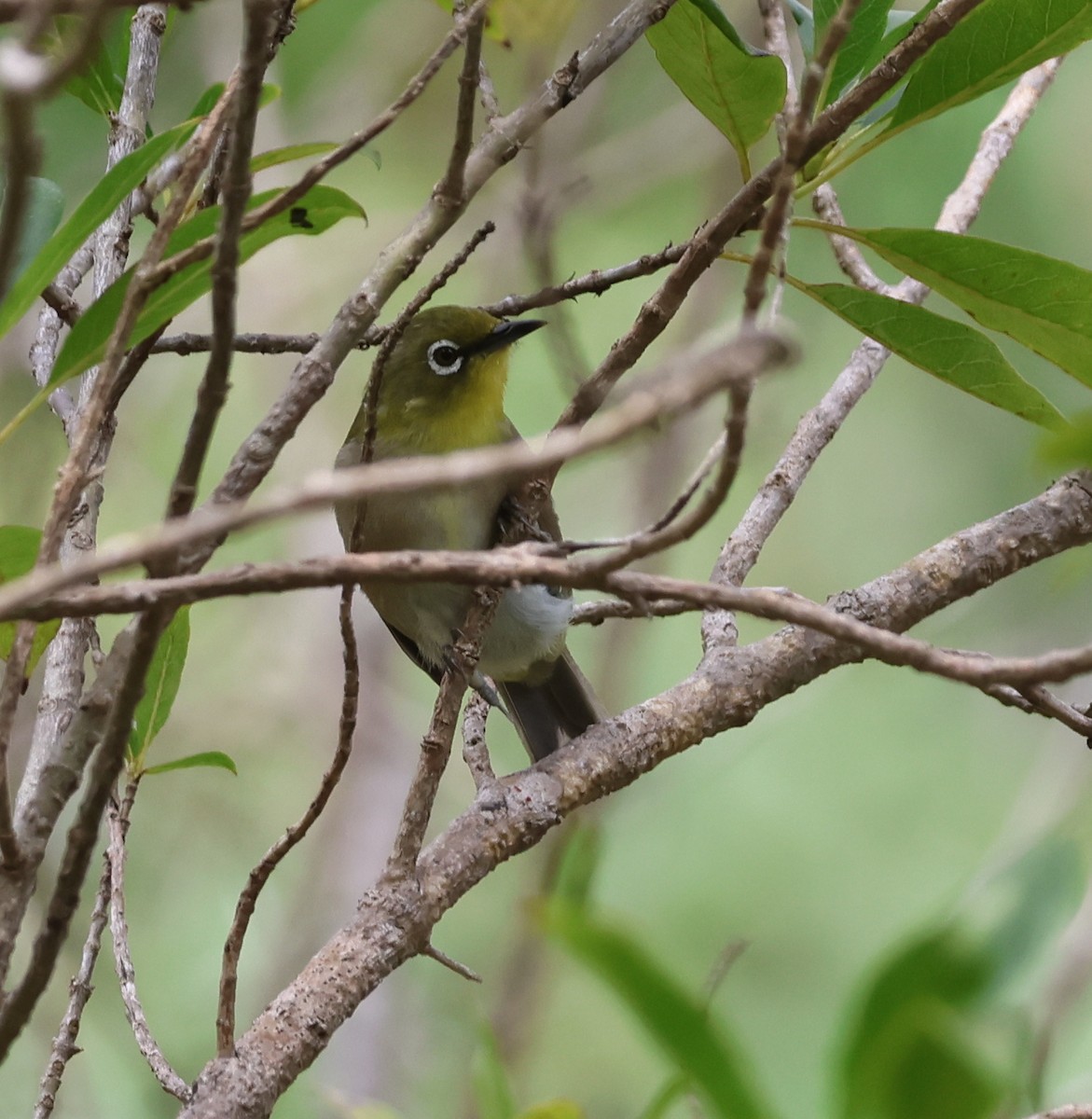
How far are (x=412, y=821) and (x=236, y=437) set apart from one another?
6066mm

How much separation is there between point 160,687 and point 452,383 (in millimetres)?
1999

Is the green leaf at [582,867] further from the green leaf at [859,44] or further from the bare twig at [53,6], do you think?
the green leaf at [859,44]

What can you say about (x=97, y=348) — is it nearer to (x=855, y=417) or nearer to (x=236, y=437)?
(x=236, y=437)

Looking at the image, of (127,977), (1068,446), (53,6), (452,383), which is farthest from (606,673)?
(1068,446)

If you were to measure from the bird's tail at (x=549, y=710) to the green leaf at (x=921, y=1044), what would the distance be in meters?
3.35

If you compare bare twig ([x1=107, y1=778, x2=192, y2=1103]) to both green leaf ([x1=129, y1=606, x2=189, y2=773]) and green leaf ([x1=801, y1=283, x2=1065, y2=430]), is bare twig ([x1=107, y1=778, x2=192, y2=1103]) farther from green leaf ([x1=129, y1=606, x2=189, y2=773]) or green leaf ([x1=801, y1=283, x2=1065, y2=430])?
green leaf ([x1=801, y1=283, x2=1065, y2=430])

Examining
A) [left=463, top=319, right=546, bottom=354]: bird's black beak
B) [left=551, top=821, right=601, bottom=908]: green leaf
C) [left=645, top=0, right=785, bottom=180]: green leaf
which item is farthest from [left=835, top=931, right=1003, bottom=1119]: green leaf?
[left=463, top=319, right=546, bottom=354]: bird's black beak

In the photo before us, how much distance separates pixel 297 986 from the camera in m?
2.05

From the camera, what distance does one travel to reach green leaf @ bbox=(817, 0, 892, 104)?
89.7 inches

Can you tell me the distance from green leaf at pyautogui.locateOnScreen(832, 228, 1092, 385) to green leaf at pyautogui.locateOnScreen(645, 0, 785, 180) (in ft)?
0.82

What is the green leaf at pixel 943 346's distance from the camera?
2.20m

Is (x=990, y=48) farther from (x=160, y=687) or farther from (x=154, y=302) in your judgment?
(x=160, y=687)

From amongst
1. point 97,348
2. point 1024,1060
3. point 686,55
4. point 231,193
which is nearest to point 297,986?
point 97,348

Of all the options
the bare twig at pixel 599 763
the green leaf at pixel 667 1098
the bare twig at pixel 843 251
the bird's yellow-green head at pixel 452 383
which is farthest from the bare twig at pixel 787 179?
the bird's yellow-green head at pixel 452 383
